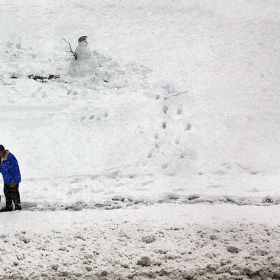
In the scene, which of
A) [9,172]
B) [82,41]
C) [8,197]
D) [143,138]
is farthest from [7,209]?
[82,41]

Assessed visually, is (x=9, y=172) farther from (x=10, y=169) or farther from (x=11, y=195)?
(x=11, y=195)

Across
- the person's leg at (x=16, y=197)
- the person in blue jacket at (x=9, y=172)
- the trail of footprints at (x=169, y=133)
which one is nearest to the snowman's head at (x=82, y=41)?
the trail of footprints at (x=169, y=133)

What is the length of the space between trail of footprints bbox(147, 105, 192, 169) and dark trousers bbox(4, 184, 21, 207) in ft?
12.2

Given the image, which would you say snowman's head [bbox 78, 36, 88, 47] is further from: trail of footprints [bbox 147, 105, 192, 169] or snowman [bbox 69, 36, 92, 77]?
trail of footprints [bbox 147, 105, 192, 169]

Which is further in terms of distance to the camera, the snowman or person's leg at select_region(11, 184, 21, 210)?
the snowman

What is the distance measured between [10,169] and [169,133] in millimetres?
4854

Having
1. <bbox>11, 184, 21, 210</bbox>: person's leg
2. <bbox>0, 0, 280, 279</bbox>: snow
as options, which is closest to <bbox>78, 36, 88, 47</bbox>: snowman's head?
<bbox>0, 0, 280, 279</bbox>: snow

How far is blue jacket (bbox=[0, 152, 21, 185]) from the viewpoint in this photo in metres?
7.34

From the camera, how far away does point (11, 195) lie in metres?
7.67

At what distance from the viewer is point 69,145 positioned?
34.8 feet

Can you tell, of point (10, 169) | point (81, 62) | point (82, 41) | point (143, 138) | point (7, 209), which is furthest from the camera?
point (81, 62)

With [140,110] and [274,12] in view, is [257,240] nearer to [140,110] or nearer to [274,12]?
[140,110]

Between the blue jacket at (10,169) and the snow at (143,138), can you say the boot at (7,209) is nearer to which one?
the snow at (143,138)

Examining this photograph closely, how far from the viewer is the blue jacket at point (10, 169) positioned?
24.1ft
